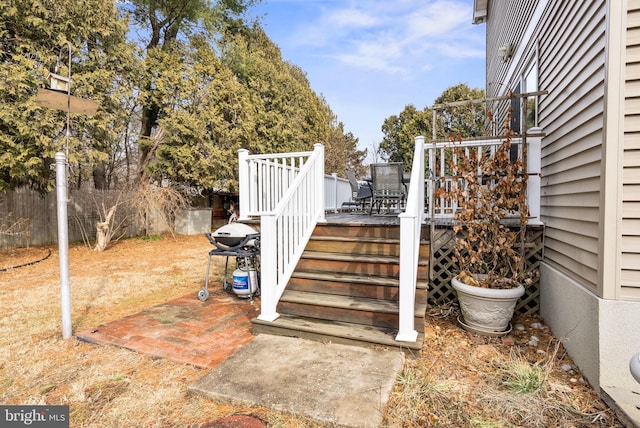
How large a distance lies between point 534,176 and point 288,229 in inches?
107

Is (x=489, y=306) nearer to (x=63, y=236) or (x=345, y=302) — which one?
(x=345, y=302)

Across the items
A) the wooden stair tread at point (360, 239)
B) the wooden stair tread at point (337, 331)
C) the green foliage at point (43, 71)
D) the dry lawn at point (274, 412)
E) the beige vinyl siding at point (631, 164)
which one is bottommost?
the dry lawn at point (274, 412)

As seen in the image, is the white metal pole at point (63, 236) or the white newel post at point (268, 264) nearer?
the white metal pole at point (63, 236)

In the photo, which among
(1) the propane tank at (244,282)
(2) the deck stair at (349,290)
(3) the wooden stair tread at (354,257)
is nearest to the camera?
(2) the deck stair at (349,290)

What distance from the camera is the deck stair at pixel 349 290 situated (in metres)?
2.98

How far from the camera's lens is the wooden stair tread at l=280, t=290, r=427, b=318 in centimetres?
306

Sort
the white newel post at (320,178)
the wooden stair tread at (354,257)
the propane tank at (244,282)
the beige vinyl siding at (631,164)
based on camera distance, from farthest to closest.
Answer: the white newel post at (320,178) < the propane tank at (244,282) < the wooden stair tread at (354,257) < the beige vinyl siding at (631,164)

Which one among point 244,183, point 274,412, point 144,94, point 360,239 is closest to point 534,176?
point 360,239

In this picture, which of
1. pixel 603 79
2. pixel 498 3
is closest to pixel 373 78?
pixel 498 3

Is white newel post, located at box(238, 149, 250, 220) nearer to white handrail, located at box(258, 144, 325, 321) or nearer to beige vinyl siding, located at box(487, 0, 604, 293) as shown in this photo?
white handrail, located at box(258, 144, 325, 321)

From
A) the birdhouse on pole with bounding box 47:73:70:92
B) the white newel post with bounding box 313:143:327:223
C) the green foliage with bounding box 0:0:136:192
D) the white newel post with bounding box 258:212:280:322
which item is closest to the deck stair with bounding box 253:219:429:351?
the white newel post with bounding box 258:212:280:322

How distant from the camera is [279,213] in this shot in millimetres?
3312

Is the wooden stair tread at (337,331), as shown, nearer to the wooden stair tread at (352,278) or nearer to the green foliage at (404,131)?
the wooden stair tread at (352,278)

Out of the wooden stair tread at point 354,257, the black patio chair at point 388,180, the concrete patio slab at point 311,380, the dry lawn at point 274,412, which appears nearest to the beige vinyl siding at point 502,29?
the black patio chair at point 388,180
